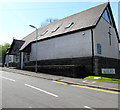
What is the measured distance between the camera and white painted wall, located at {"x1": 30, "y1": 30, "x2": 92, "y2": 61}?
15102 mm

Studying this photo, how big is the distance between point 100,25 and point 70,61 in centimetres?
680

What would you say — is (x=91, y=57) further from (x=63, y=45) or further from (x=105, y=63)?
(x=63, y=45)

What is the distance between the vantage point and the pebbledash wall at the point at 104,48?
14355mm

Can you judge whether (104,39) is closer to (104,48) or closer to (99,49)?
(104,48)

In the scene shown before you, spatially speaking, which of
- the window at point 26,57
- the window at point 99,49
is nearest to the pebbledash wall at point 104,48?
the window at point 99,49

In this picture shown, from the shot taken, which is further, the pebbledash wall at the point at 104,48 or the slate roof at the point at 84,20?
the slate roof at the point at 84,20

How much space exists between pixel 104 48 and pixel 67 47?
5540 millimetres

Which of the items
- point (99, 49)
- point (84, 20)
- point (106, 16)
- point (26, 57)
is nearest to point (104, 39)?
point (99, 49)

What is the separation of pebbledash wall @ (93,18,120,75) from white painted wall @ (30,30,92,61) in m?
1.15

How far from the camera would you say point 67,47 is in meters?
17.3

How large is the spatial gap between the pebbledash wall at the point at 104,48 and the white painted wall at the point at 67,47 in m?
1.15

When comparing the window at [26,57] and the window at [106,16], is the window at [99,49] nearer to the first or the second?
the window at [106,16]

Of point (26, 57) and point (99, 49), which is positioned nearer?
point (99, 49)

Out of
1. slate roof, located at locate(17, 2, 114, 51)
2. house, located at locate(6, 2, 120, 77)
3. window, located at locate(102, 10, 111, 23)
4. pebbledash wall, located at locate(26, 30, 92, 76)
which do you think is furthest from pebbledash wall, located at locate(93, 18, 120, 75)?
slate roof, located at locate(17, 2, 114, 51)
